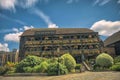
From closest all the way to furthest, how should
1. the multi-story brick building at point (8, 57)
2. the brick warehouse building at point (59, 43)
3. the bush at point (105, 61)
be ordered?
the bush at point (105, 61) < the brick warehouse building at point (59, 43) < the multi-story brick building at point (8, 57)

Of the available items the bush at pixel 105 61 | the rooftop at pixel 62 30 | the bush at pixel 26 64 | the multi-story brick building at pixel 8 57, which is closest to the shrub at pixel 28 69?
the bush at pixel 26 64

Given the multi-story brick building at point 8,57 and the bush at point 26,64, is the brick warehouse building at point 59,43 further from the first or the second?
the bush at point 26,64

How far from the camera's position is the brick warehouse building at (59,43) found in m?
45.0

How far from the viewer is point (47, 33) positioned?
48.9 meters

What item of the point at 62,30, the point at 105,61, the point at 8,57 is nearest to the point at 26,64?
the point at 105,61

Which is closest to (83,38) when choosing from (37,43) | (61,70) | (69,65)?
(37,43)

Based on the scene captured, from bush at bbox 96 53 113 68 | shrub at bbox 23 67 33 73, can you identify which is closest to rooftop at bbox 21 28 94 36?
bush at bbox 96 53 113 68

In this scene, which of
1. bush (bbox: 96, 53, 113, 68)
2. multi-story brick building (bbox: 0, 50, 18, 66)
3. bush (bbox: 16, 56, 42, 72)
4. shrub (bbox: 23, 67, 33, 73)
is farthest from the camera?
multi-story brick building (bbox: 0, 50, 18, 66)

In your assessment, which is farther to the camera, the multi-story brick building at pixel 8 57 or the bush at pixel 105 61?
the multi-story brick building at pixel 8 57

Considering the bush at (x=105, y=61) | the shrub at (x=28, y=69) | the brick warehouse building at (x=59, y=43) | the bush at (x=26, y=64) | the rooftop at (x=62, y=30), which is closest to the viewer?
the shrub at (x=28, y=69)

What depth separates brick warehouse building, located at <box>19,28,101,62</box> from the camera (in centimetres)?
4497

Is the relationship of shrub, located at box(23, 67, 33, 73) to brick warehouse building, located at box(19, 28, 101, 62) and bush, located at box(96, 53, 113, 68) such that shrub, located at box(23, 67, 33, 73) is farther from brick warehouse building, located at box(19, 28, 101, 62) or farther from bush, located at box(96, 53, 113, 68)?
brick warehouse building, located at box(19, 28, 101, 62)

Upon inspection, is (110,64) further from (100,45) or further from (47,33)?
(47,33)

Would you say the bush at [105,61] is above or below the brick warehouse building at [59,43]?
below
